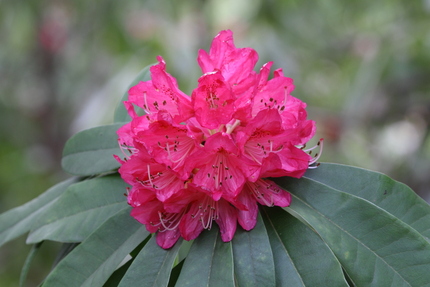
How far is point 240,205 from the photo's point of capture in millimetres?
840

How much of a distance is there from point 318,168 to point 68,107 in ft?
12.7

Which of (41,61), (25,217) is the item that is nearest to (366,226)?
(25,217)

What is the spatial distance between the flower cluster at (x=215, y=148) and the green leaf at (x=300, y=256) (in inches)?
1.9

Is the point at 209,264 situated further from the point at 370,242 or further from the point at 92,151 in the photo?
the point at 92,151

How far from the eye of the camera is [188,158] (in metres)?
0.83

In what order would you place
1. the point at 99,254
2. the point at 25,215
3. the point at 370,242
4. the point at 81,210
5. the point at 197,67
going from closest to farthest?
1. the point at 370,242
2. the point at 99,254
3. the point at 81,210
4. the point at 25,215
5. the point at 197,67

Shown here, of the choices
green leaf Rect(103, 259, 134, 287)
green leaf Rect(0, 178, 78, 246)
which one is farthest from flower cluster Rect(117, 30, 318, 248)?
green leaf Rect(0, 178, 78, 246)

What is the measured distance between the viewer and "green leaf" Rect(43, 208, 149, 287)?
91cm

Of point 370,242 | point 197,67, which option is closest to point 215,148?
point 370,242

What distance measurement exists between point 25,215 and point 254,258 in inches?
26.6

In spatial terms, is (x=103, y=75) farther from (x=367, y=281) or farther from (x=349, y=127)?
(x=367, y=281)

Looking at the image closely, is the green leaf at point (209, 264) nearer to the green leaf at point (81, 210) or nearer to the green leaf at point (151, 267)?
the green leaf at point (151, 267)

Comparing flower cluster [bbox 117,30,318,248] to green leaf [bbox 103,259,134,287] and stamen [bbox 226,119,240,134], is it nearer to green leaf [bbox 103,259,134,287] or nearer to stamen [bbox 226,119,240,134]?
stamen [bbox 226,119,240,134]

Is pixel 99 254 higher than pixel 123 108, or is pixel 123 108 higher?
pixel 123 108
